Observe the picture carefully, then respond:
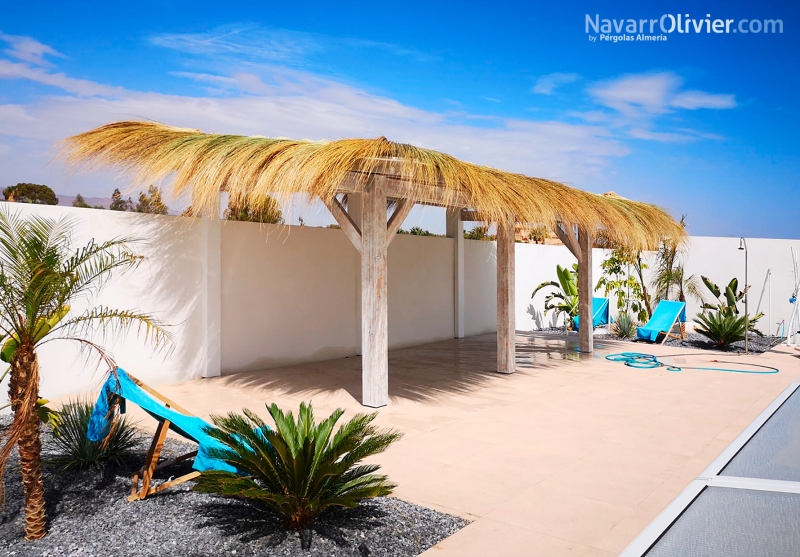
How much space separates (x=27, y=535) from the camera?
338cm

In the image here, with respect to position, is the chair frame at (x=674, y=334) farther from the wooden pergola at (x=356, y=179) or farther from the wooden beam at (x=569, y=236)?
the wooden pergola at (x=356, y=179)

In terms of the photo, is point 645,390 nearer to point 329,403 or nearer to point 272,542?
point 329,403

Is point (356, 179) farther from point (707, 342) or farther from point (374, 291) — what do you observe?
point (707, 342)

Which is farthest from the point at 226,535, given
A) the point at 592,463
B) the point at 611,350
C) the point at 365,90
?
the point at 365,90

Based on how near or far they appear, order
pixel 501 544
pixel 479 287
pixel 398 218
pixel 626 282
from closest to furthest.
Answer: pixel 501 544
pixel 398 218
pixel 479 287
pixel 626 282

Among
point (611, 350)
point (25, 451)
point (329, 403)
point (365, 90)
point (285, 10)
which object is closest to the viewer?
point (25, 451)

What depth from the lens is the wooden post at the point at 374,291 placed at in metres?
6.55

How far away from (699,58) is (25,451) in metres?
24.7

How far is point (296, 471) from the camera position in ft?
11.3

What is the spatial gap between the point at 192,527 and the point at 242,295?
520cm

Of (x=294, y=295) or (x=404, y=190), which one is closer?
(x=404, y=190)

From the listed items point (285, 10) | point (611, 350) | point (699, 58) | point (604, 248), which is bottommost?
point (611, 350)

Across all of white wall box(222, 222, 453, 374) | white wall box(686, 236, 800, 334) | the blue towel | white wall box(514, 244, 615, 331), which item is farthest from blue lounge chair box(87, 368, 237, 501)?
white wall box(686, 236, 800, 334)

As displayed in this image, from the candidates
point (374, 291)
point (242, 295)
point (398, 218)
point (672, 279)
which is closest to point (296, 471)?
point (374, 291)
